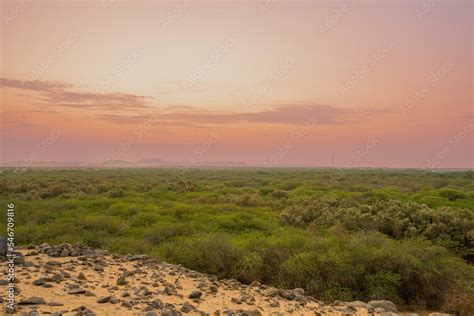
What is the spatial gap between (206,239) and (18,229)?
8108 millimetres

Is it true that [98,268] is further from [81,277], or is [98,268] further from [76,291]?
[76,291]

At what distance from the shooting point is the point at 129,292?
841 cm

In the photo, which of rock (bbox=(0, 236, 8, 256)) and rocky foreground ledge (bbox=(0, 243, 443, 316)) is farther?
rock (bbox=(0, 236, 8, 256))

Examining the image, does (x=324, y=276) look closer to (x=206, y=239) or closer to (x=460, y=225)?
(x=206, y=239)

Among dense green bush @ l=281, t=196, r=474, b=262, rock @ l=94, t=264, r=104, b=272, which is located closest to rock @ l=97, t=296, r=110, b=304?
rock @ l=94, t=264, r=104, b=272

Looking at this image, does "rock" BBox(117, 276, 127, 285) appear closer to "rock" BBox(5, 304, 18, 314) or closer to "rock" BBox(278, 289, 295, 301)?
"rock" BBox(5, 304, 18, 314)

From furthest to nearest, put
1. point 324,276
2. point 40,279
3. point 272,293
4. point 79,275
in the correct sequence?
point 324,276
point 272,293
point 79,275
point 40,279

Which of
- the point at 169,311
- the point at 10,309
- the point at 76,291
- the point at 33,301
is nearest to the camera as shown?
the point at 10,309

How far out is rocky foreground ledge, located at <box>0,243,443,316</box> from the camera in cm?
737

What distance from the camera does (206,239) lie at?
46.8ft

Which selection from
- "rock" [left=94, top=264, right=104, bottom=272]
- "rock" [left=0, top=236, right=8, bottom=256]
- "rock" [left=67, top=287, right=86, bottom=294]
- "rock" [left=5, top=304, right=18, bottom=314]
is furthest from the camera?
"rock" [left=0, top=236, right=8, bottom=256]

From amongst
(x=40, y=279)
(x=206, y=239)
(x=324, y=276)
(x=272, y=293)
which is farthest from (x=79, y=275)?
(x=324, y=276)

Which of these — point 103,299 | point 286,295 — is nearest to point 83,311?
point 103,299

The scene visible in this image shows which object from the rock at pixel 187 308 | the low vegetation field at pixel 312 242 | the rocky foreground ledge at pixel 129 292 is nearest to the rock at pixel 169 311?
the rocky foreground ledge at pixel 129 292
